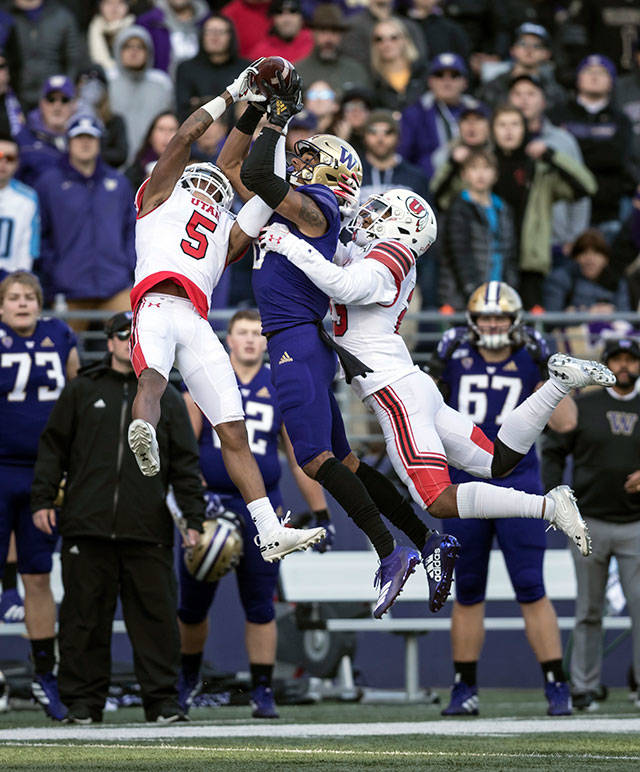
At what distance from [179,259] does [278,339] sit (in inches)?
21.8

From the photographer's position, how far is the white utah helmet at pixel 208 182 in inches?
285

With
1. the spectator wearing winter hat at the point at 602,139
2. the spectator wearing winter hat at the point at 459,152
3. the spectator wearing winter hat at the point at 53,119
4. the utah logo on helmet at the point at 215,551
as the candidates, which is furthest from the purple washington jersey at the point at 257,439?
the spectator wearing winter hat at the point at 602,139

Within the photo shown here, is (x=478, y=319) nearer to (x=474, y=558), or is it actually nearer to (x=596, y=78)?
(x=474, y=558)

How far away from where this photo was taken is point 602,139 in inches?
524

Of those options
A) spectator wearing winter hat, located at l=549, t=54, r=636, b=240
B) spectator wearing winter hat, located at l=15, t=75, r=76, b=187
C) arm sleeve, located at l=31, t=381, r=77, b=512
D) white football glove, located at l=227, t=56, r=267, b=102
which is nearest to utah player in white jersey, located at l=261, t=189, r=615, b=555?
white football glove, located at l=227, t=56, r=267, b=102

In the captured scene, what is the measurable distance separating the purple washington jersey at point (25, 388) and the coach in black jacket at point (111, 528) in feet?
1.34

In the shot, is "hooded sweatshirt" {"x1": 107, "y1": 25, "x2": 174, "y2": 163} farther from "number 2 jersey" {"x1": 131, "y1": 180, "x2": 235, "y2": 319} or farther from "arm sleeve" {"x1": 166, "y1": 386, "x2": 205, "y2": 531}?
"number 2 jersey" {"x1": 131, "y1": 180, "x2": 235, "y2": 319}

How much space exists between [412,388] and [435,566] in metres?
0.79

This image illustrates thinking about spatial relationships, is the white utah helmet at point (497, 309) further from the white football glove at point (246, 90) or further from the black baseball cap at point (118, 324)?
the white football glove at point (246, 90)

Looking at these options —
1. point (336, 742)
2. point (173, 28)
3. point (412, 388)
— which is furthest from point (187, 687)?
A: point (173, 28)

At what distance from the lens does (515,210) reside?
487 inches

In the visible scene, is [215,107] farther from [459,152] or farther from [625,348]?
[459,152]

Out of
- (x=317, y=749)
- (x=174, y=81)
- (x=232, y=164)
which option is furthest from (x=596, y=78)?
(x=317, y=749)

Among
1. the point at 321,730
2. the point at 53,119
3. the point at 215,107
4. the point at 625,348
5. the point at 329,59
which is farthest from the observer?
the point at 329,59
